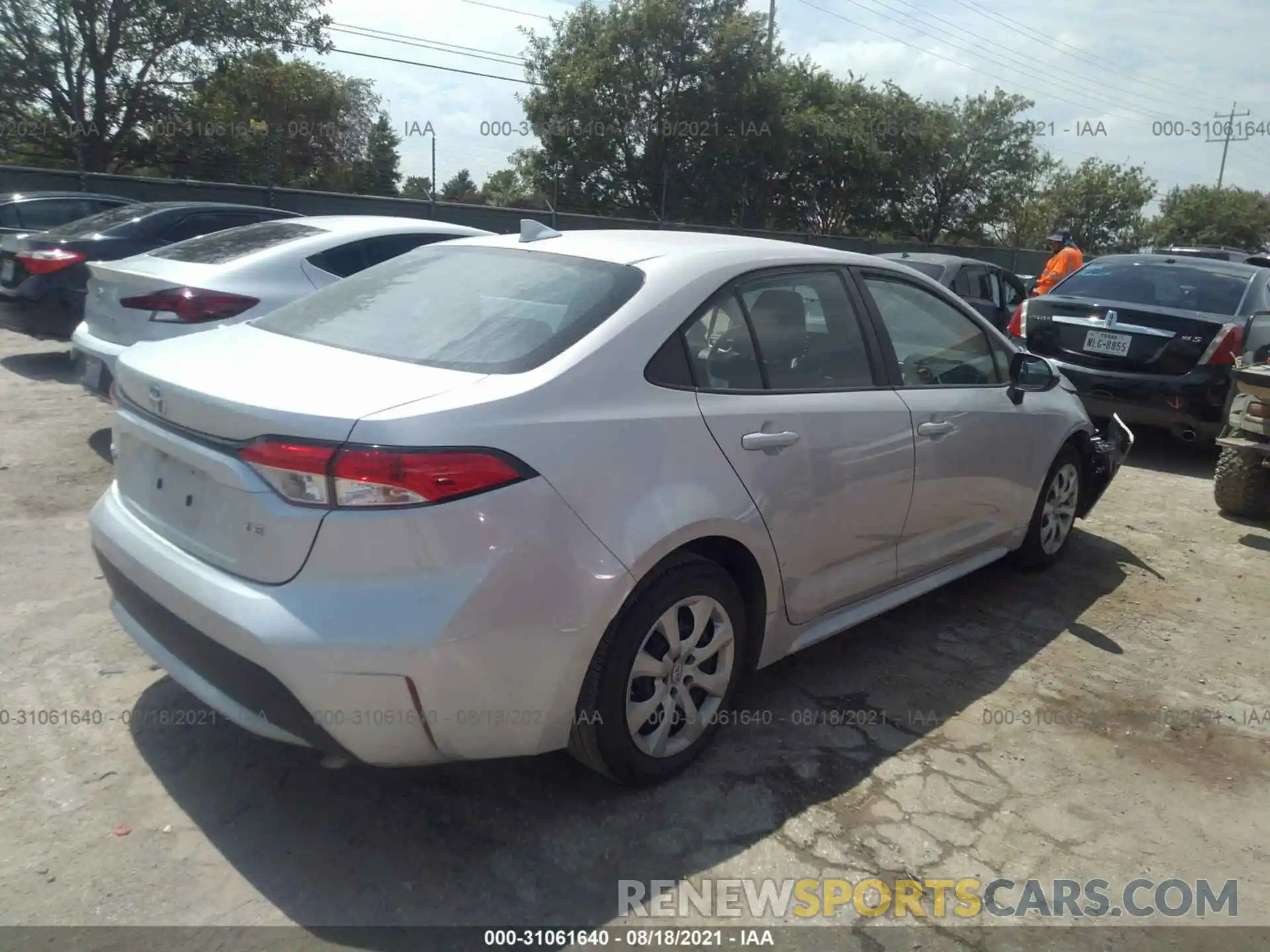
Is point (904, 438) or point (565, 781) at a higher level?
point (904, 438)

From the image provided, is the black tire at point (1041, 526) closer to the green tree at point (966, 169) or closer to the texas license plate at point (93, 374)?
the texas license plate at point (93, 374)

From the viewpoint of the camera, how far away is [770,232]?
78.3ft

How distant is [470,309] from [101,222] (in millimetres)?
6410

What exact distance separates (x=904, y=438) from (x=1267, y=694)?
6.16ft

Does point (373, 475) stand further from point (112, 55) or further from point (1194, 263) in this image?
point (112, 55)

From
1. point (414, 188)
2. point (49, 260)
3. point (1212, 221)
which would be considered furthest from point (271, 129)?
point (1212, 221)

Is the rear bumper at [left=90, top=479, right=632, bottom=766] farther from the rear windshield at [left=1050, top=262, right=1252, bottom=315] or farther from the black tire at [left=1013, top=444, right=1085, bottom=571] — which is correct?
the rear windshield at [left=1050, top=262, right=1252, bottom=315]

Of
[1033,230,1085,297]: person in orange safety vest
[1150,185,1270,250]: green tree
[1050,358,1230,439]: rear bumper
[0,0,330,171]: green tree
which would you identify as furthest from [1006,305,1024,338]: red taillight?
[1150,185,1270,250]: green tree

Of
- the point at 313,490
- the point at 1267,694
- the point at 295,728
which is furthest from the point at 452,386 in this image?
the point at 1267,694

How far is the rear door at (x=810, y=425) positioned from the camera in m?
3.21

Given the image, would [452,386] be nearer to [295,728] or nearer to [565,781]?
[295,728]

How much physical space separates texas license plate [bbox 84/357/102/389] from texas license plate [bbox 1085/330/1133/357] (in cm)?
691

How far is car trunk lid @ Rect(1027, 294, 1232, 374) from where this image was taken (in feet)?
24.9

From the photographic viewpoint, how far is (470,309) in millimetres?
3146
